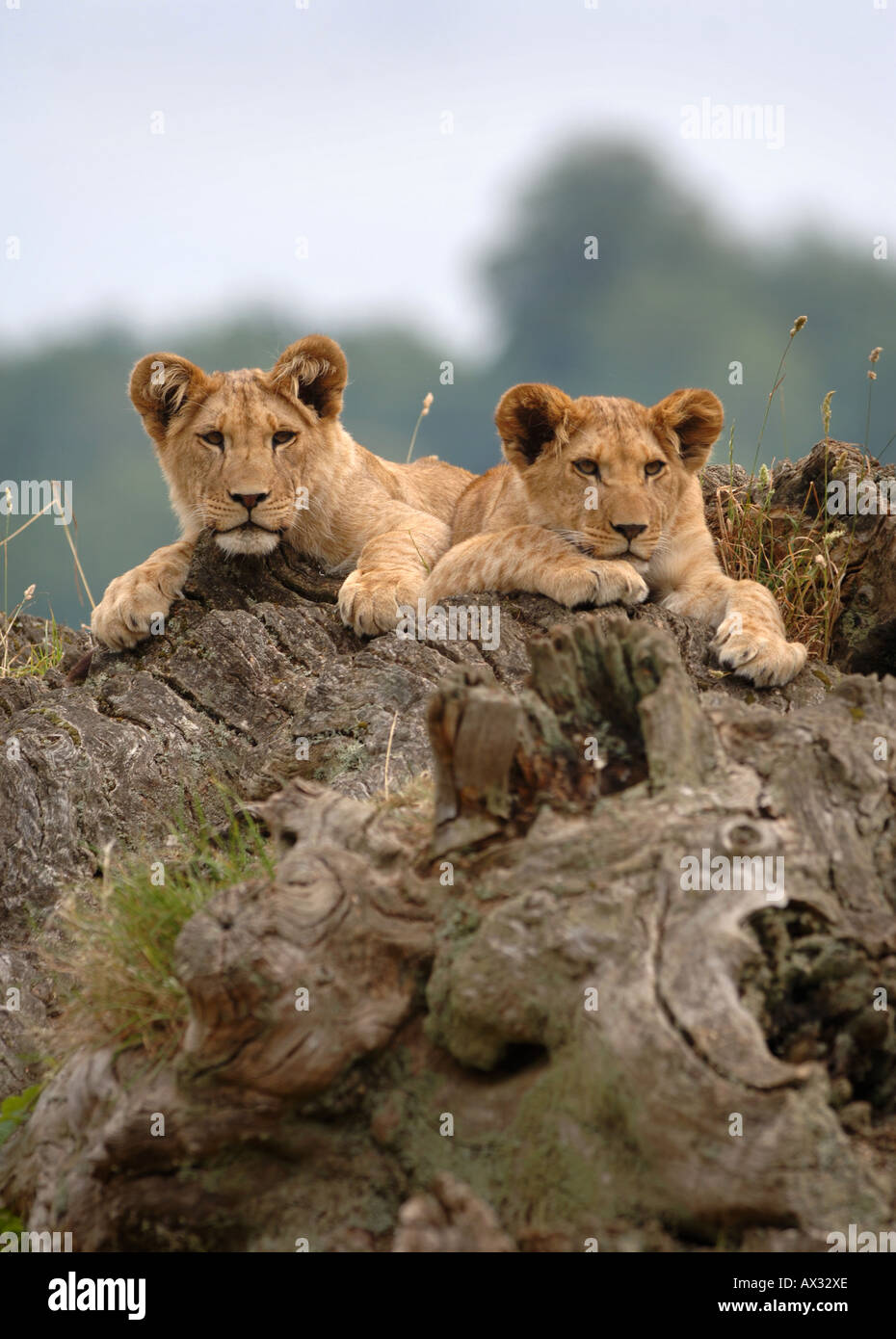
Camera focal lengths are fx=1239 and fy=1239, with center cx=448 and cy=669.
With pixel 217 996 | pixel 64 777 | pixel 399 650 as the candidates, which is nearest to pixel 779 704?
pixel 399 650

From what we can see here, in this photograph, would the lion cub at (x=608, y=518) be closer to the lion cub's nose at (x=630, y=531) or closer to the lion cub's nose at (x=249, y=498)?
the lion cub's nose at (x=630, y=531)

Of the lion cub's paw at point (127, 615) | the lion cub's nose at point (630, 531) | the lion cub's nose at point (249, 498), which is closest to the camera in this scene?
the lion cub's nose at point (630, 531)

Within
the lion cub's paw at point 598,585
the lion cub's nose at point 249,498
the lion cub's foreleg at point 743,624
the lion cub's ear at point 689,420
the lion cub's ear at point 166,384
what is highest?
the lion cub's ear at point 166,384

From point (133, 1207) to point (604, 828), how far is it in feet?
4.90

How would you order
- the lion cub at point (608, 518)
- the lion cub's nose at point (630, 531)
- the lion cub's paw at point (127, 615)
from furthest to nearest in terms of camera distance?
the lion cub's paw at point (127, 615) < the lion cub's nose at point (630, 531) < the lion cub at point (608, 518)

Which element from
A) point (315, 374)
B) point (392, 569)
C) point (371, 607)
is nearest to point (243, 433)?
point (315, 374)

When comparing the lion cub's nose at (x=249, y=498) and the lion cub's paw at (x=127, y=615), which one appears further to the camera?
the lion cub's nose at (x=249, y=498)

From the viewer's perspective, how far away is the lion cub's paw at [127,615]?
6777mm

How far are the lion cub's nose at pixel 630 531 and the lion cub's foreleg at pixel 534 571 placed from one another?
5.5 inches

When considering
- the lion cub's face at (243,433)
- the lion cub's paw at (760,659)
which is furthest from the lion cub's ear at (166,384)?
the lion cub's paw at (760,659)

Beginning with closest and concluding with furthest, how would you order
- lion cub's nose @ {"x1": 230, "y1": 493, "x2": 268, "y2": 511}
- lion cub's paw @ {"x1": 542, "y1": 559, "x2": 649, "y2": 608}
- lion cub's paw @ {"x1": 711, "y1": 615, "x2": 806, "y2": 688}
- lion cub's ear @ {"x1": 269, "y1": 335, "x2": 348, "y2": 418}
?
1. lion cub's paw @ {"x1": 711, "y1": 615, "x2": 806, "y2": 688}
2. lion cub's paw @ {"x1": 542, "y1": 559, "x2": 649, "y2": 608}
3. lion cub's nose @ {"x1": 230, "y1": 493, "x2": 268, "y2": 511}
4. lion cub's ear @ {"x1": 269, "y1": 335, "x2": 348, "y2": 418}

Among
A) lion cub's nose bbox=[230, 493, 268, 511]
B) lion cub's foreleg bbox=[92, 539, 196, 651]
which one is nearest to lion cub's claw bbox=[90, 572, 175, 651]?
lion cub's foreleg bbox=[92, 539, 196, 651]

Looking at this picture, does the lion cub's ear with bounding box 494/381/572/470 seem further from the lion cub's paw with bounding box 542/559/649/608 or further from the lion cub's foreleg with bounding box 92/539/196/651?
the lion cub's foreleg with bounding box 92/539/196/651

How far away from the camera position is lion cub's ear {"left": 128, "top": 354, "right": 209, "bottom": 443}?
757cm
